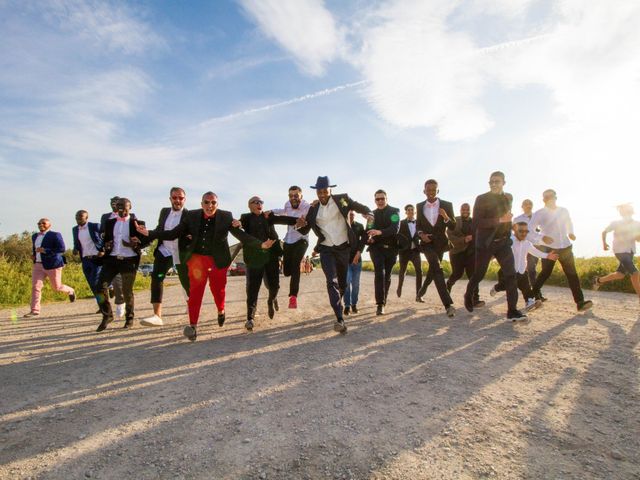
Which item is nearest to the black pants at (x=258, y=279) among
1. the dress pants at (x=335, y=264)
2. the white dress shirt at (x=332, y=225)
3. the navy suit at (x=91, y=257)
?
the dress pants at (x=335, y=264)

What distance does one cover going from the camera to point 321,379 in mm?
3420

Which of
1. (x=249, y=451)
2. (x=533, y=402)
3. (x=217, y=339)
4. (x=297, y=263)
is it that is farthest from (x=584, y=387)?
(x=297, y=263)

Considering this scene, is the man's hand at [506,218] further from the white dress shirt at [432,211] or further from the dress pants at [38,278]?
the dress pants at [38,278]

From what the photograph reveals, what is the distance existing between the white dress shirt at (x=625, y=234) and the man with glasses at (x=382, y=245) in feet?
14.9

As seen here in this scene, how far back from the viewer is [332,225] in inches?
237

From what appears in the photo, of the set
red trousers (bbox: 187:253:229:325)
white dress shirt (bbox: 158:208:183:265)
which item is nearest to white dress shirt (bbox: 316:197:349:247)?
red trousers (bbox: 187:253:229:325)

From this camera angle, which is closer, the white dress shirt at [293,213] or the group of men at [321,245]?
the group of men at [321,245]

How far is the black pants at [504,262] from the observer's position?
5.81 m

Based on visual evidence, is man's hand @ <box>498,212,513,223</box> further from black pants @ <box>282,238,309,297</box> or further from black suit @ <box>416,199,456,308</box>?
black pants @ <box>282,238,309,297</box>

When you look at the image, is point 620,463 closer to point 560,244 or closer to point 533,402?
point 533,402

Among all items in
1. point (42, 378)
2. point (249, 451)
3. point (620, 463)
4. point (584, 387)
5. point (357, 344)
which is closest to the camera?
point (620, 463)

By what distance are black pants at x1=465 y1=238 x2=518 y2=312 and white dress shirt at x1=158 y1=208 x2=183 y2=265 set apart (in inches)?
200

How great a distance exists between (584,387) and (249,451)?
2.75 meters

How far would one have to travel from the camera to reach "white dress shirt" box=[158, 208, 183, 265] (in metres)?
6.26
